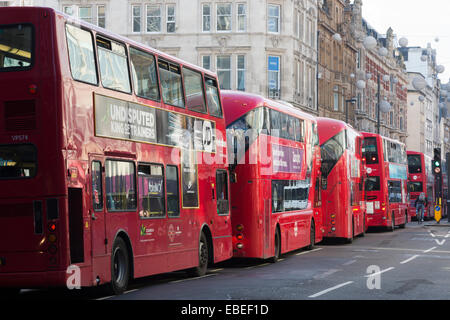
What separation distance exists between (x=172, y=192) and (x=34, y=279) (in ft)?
16.6

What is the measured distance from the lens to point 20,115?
13.8m

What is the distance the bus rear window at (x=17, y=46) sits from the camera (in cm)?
1391

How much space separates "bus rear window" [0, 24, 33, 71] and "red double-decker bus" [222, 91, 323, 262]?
349 inches

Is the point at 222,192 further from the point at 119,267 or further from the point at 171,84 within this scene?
the point at 119,267

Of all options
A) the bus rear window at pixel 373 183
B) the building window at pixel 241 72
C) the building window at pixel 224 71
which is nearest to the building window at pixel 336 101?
the building window at pixel 241 72

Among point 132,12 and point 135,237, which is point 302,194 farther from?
point 132,12

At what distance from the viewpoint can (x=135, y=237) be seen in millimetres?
16328

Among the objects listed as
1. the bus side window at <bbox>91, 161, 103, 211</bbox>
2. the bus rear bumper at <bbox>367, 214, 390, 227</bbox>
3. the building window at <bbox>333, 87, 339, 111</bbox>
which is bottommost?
the bus rear bumper at <bbox>367, 214, 390, 227</bbox>

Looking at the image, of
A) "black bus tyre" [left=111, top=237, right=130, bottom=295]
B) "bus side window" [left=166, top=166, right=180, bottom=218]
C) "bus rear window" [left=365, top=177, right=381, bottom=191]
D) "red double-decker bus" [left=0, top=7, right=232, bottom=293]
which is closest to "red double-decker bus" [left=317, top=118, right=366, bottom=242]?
"bus rear window" [left=365, top=177, right=381, bottom=191]

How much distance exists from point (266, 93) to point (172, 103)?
39117 mm

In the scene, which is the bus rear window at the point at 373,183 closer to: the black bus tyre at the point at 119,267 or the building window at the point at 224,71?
the building window at the point at 224,71

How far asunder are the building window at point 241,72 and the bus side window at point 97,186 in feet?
138

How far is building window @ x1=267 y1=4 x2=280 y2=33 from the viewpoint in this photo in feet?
192

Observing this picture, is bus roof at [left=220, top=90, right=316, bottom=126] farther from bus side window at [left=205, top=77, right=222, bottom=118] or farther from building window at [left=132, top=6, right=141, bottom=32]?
building window at [left=132, top=6, right=141, bottom=32]
